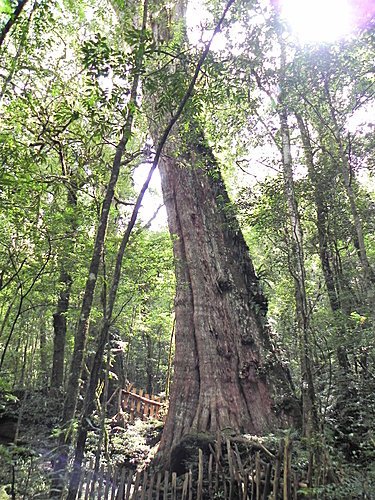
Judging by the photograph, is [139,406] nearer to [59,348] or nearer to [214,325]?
[59,348]

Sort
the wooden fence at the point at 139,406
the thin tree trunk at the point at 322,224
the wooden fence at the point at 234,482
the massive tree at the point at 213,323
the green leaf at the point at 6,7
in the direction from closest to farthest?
the green leaf at the point at 6,7, the wooden fence at the point at 234,482, the massive tree at the point at 213,323, the thin tree trunk at the point at 322,224, the wooden fence at the point at 139,406

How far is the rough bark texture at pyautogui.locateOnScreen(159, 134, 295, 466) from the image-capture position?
22.1 feet

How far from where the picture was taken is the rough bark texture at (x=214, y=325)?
6.74 metres

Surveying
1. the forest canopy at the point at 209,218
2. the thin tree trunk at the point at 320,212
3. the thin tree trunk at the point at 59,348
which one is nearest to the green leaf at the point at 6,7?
the forest canopy at the point at 209,218

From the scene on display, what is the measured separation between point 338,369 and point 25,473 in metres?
5.56

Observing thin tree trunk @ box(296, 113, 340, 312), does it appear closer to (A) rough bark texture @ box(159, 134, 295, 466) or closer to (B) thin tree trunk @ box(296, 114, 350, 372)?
(B) thin tree trunk @ box(296, 114, 350, 372)

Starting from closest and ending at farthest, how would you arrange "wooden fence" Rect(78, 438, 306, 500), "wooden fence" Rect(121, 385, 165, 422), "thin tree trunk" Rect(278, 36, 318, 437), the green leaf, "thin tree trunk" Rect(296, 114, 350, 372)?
the green leaf
"wooden fence" Rect(78, 438, 306, 500)
"thin tree trunk" Rect(278, 36, 318, 437)
"thin tree trunk" Rect(296, 114, 350, 372)
"wooden fence" Rect(121, 385, 165, 422)

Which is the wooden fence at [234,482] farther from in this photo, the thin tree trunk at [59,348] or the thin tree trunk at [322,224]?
the thin tree trunk at [59,348]

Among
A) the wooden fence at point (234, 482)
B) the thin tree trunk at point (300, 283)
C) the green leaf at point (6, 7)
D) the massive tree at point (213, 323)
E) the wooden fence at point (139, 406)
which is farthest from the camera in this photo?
the wooden fence at point (139, 406)

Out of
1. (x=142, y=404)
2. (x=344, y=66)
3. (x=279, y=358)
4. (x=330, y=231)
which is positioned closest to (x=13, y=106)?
(x=344, y=66)

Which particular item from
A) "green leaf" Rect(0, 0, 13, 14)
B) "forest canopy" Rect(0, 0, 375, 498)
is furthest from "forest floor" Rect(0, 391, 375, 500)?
"green leaf" Rect(0, 0, 13, 14)

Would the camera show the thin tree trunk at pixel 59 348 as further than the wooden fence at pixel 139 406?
Yes

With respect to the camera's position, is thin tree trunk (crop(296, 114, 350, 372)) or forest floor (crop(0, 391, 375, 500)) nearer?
forest floor (crop(0, 391, 375, 500))

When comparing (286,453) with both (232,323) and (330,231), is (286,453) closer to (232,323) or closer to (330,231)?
(232,323)
